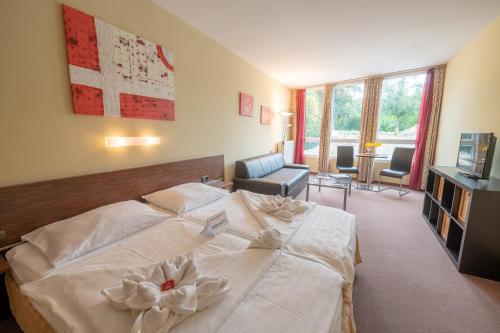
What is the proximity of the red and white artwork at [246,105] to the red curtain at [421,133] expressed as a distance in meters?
3.60

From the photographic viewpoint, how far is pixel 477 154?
220 cm

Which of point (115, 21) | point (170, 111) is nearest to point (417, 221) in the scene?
point (170, 111)

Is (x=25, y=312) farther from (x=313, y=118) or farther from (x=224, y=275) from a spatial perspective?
(x=313, y=118)

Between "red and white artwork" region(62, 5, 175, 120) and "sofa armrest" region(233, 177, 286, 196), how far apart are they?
5.20 feet

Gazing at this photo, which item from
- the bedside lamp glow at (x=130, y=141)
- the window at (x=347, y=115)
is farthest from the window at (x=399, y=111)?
the bedside lamp glow at (x=130, y=141)

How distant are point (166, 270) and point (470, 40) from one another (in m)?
4.70

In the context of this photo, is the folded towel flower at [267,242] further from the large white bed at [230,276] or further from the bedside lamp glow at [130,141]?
the bedside lamp glow at [130,141]

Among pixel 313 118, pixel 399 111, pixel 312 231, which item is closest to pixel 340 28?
pixel 312 231

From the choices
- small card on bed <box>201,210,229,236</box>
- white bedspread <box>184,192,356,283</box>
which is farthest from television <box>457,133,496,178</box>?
small card on bed <box>201,210,229,236</box>

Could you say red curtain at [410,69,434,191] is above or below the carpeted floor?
above

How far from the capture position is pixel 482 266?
1838 millimetres

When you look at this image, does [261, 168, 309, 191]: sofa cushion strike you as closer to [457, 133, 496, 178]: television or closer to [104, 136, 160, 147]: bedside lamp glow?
[104, 136, 160, 147]: bedside lamp glow

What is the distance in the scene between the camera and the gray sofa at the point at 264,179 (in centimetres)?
320

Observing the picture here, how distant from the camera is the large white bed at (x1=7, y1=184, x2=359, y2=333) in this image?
823 mm
